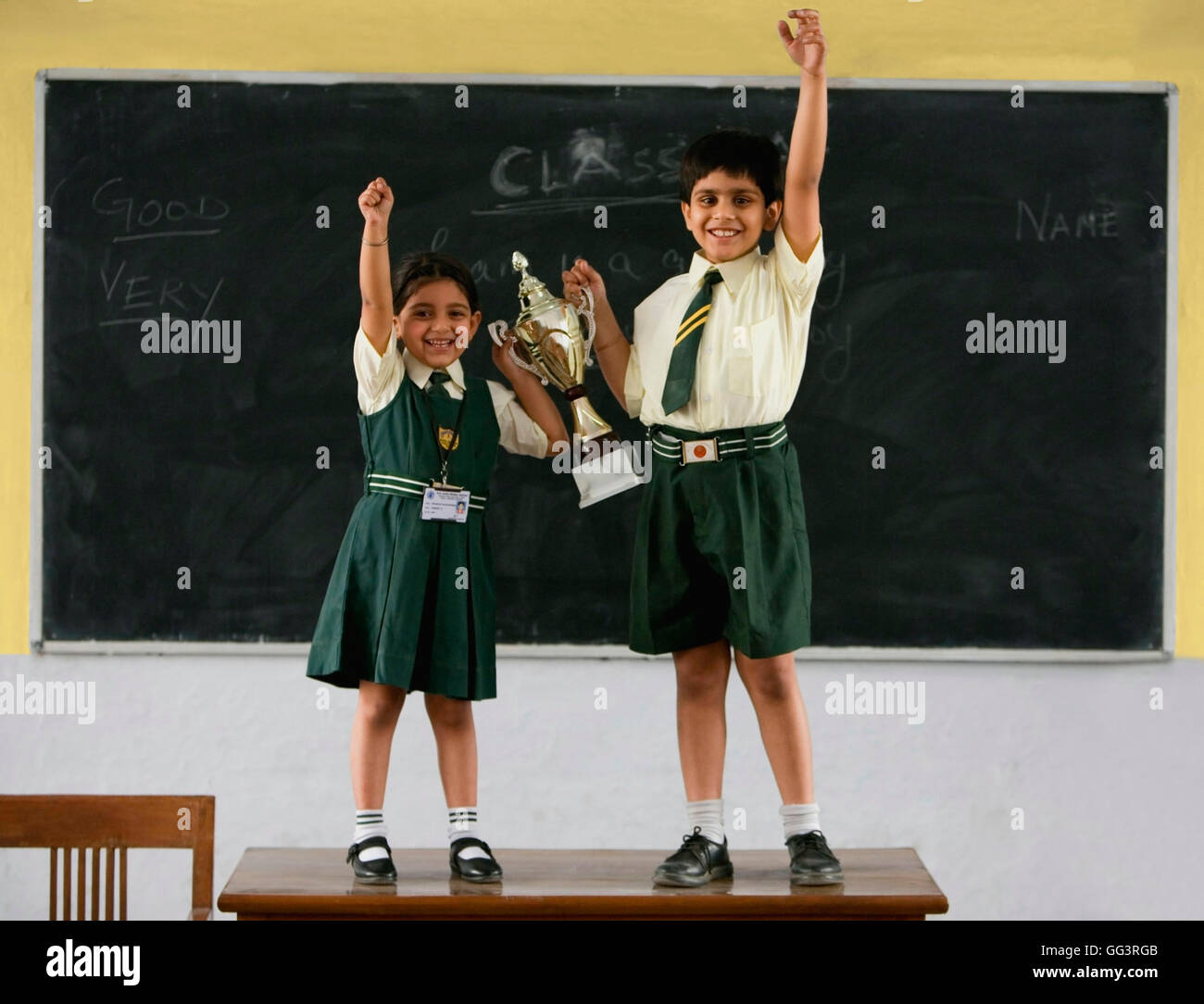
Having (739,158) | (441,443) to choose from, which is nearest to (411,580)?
(441,443)

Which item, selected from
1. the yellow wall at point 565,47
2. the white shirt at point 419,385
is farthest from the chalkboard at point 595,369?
the white shirt at point 419,385

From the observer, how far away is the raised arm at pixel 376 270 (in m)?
2.44

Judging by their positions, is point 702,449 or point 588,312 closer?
point 702,449

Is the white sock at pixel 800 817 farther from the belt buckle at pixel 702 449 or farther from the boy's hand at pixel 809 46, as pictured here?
the boy's hand at pixel 809 46

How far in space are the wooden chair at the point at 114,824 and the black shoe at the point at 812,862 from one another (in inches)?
37.6

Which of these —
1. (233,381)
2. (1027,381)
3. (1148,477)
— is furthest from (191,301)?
(1148,477)

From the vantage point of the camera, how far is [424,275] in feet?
8.60

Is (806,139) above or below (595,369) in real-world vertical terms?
above

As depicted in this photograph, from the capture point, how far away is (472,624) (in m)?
2.56

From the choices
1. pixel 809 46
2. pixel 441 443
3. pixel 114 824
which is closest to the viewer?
pixel 809 46

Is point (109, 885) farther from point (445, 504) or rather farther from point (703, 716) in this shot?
point (703, 716)

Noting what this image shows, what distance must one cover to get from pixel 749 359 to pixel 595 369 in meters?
1.01

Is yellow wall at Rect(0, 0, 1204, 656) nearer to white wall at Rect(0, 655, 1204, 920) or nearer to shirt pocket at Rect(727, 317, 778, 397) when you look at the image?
white wall at Rect(0, 655, 1204, 920)
